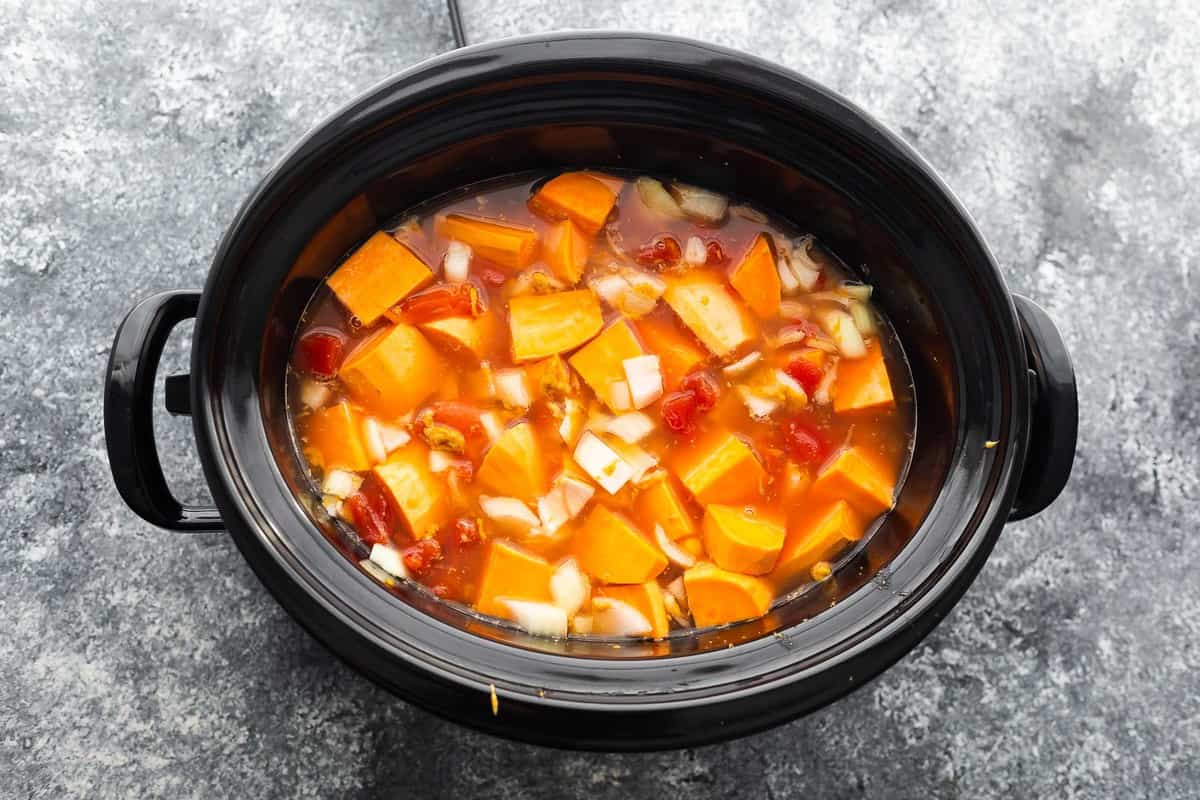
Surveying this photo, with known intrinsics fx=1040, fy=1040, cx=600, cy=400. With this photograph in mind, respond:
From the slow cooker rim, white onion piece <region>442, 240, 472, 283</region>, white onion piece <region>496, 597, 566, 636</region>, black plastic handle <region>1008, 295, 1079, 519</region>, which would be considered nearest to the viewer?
the slow cooker rim

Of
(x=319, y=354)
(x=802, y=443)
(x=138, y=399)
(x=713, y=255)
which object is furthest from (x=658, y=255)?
(x=138, y=399)

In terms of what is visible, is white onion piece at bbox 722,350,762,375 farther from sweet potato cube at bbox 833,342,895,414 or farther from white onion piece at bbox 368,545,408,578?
white onion piece at bbox 368,545,408,578

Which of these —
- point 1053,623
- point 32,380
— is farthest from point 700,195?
point 32,380

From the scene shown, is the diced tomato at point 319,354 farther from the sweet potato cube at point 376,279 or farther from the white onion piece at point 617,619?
the white onion piece at point 617,619

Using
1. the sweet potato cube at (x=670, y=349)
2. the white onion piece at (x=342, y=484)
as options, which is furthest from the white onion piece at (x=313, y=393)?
the sweet potato cube at (x=670, y=349)

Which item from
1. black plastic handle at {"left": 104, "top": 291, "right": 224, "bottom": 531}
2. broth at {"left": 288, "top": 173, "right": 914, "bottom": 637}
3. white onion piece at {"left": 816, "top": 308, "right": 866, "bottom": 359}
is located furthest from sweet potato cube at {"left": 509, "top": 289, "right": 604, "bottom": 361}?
black plastic handle at {"left": 104, "top": 291, "right": 224, "bottom": 531}

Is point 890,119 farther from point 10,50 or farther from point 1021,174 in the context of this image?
point 10,50

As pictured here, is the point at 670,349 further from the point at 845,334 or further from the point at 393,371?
the point at 393,371

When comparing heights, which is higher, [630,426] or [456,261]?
[456,261]
